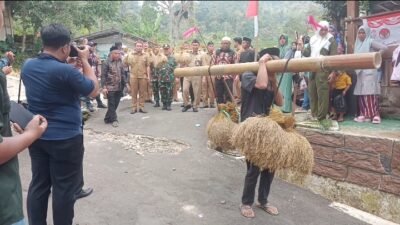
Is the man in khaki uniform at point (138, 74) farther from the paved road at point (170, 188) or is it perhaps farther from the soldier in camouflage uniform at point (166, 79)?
the paved road at point (170, 188)

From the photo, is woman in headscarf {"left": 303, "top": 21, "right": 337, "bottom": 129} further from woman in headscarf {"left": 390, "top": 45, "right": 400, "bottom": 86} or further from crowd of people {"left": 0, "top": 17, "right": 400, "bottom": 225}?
woman in headscarf {"left": 390, "top": 45, "right": 400, "bottom": 86}

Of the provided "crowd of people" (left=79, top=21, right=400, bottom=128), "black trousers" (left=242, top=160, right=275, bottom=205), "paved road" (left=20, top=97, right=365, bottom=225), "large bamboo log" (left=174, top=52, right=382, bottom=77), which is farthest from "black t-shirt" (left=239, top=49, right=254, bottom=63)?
"black trousers" (left=242, top=160, right=275, bottom=205)

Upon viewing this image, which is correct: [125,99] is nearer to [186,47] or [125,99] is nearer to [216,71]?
[186,47]

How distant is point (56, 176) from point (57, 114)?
1.64 ft

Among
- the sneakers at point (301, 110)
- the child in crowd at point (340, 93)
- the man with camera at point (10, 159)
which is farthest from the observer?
the sneakers at point (301, 110)

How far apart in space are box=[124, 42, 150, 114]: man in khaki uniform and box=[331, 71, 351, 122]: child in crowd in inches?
190

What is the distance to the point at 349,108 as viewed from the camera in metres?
7.04

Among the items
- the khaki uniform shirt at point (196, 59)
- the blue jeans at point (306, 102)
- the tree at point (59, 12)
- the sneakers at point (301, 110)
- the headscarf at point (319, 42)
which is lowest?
the sneakers at point (301, 110)

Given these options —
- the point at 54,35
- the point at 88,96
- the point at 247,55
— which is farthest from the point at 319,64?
the point at 247,55

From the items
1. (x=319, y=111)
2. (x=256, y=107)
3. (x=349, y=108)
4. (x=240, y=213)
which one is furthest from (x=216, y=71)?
(x=349, y=108)

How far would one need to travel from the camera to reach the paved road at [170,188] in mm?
4066

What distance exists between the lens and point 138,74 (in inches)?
384

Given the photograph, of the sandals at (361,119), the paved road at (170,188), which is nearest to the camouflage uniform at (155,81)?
the paved road at (170,188)

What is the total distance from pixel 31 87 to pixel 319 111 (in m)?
4.75
